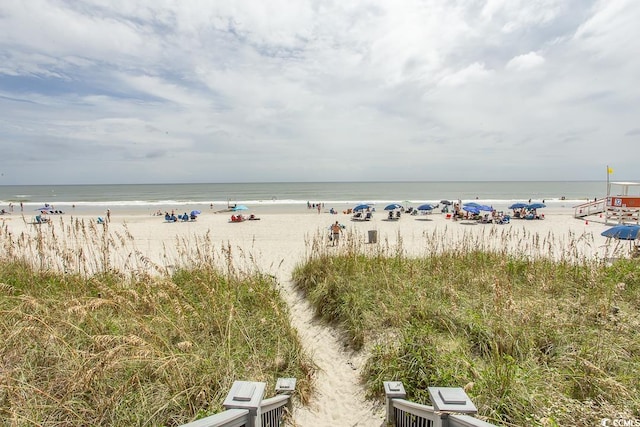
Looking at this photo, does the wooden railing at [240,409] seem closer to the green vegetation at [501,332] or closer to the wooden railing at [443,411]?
the wooden railing at [443,411]

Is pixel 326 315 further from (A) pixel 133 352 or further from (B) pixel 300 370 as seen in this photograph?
(A) pixel 133 352

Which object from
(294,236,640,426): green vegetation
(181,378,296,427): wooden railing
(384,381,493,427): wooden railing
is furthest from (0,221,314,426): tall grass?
(384,381,493,427): wooden railing

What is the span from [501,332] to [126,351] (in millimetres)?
4537

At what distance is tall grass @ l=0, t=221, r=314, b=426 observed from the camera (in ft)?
8.80

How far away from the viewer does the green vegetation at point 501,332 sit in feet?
9.27

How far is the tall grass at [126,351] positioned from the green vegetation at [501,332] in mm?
1297

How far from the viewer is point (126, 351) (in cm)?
328

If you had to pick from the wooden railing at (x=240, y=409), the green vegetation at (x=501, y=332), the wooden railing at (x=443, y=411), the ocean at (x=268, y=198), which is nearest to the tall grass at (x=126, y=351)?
the wooden railing at (x=240, y=409)

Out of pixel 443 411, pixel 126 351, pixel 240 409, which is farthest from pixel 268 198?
pixel 443 411

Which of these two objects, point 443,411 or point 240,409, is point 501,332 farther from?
point 240,409

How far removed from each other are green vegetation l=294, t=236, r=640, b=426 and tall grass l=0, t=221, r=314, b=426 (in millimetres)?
1297

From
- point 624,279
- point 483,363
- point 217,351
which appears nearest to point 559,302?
point 624,279

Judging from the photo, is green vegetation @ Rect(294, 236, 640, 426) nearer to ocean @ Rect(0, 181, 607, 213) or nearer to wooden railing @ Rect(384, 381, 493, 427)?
wooden railing @ Rect(384, 381, 493, 427)

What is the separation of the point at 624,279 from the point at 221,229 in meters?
20.2
